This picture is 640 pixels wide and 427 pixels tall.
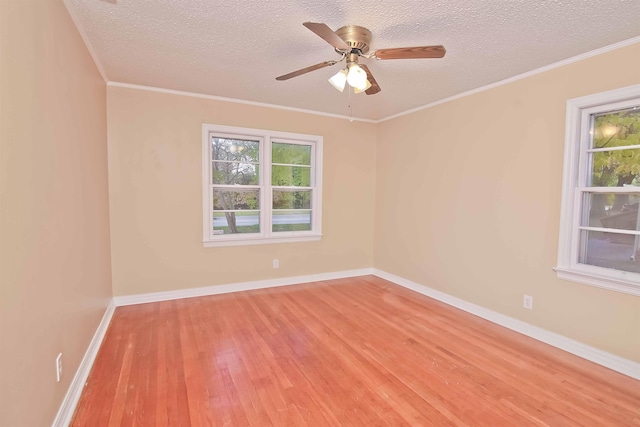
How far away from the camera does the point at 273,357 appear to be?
2.48 m

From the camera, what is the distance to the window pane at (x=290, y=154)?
4.31 metres

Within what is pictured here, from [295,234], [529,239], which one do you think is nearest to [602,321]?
[529,239]

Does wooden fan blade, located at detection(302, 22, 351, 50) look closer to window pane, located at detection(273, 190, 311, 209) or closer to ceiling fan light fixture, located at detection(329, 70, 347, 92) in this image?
ceiling fan light fixture, located at detection(329, 70, 347, 92)

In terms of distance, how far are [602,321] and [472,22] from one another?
8.15 feet

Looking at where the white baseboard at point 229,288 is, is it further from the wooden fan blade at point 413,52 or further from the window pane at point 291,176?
the wooden fan blade at point 413,52

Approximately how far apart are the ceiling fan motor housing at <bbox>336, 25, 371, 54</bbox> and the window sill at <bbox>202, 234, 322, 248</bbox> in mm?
2690

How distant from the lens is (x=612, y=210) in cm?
248

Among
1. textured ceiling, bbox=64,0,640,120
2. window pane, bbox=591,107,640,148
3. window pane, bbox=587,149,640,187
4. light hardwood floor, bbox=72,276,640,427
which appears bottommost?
light hardwood floor, bbox=72,276,640,427

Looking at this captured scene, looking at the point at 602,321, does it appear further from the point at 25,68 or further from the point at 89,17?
the point at 89,17

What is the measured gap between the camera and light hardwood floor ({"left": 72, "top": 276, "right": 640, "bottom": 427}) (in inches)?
72.8

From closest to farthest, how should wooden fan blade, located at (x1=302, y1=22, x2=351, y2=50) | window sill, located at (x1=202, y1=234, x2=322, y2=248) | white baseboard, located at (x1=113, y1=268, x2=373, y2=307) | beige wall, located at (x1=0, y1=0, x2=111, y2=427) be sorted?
beige wall, located at (x1=0, y1=0, x2=111, y2=427)
wooden fan blade, located at (x1=302, y1=22, x2=351, y2=50)
white baseboard, located at (x1=113, y1=268, x2=373, y2=307)
window sill, located at (x1=202, y1=234, x2=322, y2=248)

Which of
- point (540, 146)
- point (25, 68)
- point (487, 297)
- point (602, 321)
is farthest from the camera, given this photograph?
point (487, 297)

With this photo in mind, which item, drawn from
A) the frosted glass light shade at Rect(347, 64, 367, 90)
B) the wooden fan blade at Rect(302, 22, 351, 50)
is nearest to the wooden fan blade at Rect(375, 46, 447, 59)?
the frosted glass light shade at Rect(347, 64, 367, 90)

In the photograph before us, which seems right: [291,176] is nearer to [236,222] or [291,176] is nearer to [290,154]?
[290,154]
